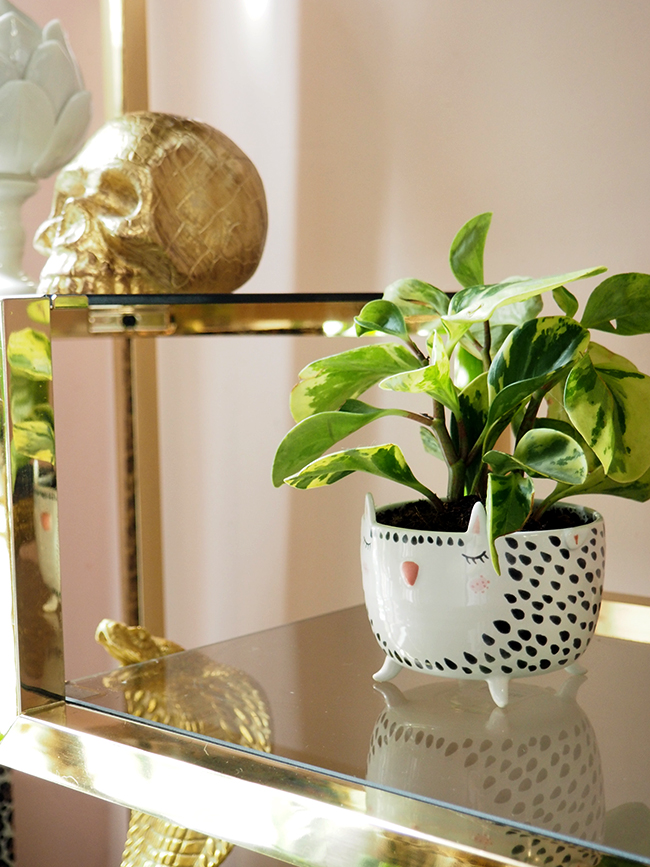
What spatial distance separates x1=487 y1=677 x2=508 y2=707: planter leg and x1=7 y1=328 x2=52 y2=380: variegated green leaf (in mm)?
292

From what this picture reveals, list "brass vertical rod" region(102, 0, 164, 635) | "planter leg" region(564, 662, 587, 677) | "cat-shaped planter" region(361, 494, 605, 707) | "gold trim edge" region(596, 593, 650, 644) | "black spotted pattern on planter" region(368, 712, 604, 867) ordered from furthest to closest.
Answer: "brass vertical rod" region(102, 0, 164, 635) < "gold trim edge" region(596, 593, 650, 644) < "planter leg" region(564, 662, 587, 677) < "cat-shaped planter" region(361, 494, 605, 707) < "black spotted pattern on planter" region(368, 712, 604, 867)

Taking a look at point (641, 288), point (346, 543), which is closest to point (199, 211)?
point (641, 288)

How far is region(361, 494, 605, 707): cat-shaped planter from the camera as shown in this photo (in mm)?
490

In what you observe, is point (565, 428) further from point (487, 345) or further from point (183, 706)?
point (183, 706)

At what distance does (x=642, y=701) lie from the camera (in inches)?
22.1

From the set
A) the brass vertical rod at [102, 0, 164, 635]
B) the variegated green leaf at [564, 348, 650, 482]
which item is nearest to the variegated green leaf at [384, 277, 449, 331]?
the variegated green leaf at [564, 348, 650, 482]

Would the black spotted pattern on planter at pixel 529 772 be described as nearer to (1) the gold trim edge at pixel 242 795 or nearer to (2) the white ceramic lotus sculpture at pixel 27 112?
(1) the gold trim edge at pixel 242 795

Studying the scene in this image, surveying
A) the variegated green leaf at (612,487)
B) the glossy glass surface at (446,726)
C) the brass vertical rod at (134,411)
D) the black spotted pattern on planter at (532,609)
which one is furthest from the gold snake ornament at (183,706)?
the brass vertical rod at (134,411)

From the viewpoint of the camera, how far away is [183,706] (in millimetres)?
562

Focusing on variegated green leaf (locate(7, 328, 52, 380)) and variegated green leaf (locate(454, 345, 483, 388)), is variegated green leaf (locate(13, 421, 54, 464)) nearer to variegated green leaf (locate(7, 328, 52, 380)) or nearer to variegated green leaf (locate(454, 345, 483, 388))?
variegated green leaf (locate(7, 328, 52, 380))

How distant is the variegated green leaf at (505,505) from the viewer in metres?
0.45

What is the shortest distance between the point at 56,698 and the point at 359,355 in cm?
26

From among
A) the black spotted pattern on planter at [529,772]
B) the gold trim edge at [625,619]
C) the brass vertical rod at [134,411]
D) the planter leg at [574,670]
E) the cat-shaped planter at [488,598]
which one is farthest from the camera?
the brass vertical rod at [134,411]

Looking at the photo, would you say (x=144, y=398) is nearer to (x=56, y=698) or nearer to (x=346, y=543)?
(x=346, y=543)
